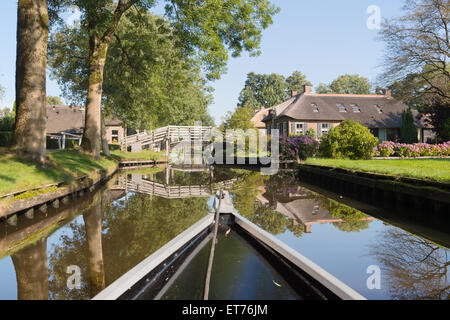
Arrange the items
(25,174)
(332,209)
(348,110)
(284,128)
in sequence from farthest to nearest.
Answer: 1. (348,110)
2. (284,128)
3. (332,209)
4. (25,174)

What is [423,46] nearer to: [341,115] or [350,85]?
[341,115]

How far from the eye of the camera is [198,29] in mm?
15883

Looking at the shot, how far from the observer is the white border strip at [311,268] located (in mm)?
2646

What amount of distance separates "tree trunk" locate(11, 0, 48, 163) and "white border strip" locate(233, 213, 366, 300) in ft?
29.4

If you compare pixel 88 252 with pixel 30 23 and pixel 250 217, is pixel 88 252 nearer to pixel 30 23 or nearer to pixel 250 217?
pixel 250 217

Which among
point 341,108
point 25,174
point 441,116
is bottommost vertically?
point 25,174

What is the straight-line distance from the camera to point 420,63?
23844 mm

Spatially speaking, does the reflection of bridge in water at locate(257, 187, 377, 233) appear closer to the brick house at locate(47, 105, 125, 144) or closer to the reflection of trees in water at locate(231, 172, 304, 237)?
the reflection of trees in water at locate(231, 172, 304, 237)

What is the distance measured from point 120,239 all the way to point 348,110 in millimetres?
40741

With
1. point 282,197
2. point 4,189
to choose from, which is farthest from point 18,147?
point 282,197

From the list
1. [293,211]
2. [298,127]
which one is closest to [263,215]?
[293,211]

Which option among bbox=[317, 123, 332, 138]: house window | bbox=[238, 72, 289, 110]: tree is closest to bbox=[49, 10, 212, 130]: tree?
bbox=[317, 123, 332, 138]: house window

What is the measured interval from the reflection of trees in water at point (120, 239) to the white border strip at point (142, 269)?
0.95 metres
